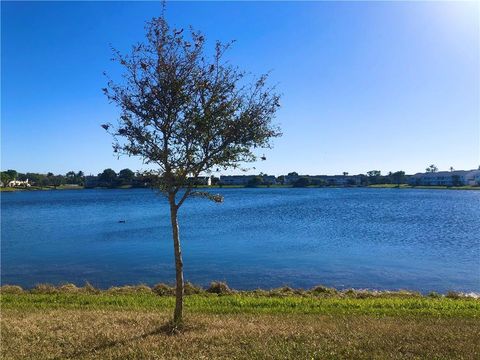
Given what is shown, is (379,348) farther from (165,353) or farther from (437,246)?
(437,246)

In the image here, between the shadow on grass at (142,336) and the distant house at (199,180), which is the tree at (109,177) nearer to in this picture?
the distant house at (199,180)

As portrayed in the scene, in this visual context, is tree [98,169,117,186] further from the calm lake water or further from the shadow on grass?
the shadow on grass

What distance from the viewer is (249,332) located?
10.6 m

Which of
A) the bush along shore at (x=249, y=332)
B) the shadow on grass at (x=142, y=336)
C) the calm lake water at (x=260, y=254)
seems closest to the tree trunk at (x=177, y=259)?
→ the shadow on grass at (x=142, y=336)

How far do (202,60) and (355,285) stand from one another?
19612 millimetres

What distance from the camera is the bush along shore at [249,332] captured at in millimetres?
9062

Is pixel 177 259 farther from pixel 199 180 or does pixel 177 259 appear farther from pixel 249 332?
pixel 249 332

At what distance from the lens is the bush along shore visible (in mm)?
9062

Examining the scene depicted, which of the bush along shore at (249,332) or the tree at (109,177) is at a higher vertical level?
the tree at (109,177)

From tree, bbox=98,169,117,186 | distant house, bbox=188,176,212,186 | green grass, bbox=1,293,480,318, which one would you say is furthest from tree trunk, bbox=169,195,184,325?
tree, bbox=98,169,117,186

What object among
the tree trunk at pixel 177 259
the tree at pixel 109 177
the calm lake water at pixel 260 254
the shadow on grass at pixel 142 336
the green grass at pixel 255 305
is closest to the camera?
the shadow on grass at pixel 142 336

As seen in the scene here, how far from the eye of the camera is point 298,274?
2898 cm

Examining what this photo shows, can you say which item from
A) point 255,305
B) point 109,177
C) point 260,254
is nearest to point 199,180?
point 255,305

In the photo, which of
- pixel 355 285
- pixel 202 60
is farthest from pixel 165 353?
pixel 355 285
